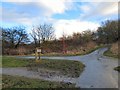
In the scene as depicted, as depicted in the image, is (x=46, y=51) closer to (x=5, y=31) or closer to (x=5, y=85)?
(x=5, y=31)

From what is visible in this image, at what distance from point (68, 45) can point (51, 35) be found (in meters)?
9.88

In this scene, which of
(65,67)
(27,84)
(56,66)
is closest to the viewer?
(27,84)

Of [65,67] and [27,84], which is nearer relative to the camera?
[27,84]

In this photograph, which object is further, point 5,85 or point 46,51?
point 46,51

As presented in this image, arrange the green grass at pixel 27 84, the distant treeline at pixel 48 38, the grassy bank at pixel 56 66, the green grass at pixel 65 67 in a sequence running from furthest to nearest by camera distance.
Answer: the distant treeline at pixel 48 38, the grassy bank at pixel 56 66, the green grass at pixel 65 67, the green grass at pixel 27 84

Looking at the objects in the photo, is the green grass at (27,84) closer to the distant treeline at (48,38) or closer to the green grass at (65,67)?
the green grass at (65,67)

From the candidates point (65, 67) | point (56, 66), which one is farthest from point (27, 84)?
point (56, 66)

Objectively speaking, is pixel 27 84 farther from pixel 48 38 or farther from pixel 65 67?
pixel 48 38

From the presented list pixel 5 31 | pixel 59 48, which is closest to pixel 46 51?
pixel 59 48

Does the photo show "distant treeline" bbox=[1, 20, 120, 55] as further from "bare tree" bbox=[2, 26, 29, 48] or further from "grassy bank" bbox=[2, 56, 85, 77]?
"grassy bank" bbox=[2, 56, 85, 77]

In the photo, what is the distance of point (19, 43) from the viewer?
61938 mm

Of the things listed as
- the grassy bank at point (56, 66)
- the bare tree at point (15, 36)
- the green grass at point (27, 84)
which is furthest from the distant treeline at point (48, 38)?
the green grass at point (27, 84)

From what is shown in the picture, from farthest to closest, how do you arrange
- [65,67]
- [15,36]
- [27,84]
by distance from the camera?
[15,36] → [65,67] → [27,84]

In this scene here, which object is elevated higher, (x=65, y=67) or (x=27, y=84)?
(x=27, y=84)
